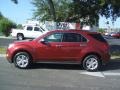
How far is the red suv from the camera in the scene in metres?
14.4

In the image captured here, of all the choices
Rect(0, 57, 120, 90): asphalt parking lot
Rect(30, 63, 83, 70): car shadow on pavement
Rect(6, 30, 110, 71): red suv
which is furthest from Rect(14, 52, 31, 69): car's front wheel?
Rect(30, 63, 83, 70): car shadow on pavement

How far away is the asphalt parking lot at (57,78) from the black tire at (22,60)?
0.84ft

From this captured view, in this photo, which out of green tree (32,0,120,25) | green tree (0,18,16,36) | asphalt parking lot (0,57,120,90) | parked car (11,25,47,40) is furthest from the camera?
green tree (0,18,16,36)

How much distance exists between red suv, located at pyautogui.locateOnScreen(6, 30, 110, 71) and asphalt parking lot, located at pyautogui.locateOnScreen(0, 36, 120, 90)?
1.19ft

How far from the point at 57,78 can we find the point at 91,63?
2.54m

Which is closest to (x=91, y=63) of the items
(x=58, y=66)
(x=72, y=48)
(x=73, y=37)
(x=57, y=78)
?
(x=72, y=48)

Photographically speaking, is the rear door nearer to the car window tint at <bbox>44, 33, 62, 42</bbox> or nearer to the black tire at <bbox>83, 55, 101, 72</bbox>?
the car window tint at <bbox>44, 33, 62, 42</bbox>

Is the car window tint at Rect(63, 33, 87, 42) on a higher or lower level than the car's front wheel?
higher

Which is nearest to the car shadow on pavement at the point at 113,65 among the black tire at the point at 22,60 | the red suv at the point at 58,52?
the red suv at the point at 58,52

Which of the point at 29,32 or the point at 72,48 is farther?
the point at 29,32

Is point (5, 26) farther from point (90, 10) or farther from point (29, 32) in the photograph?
point (90, 10)

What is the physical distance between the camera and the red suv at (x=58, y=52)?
47.4 ft

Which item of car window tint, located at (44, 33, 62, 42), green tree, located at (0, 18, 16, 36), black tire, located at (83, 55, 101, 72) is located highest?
green tree, located at (0, 18, 16, 36)

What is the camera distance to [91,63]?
14.5 metres
